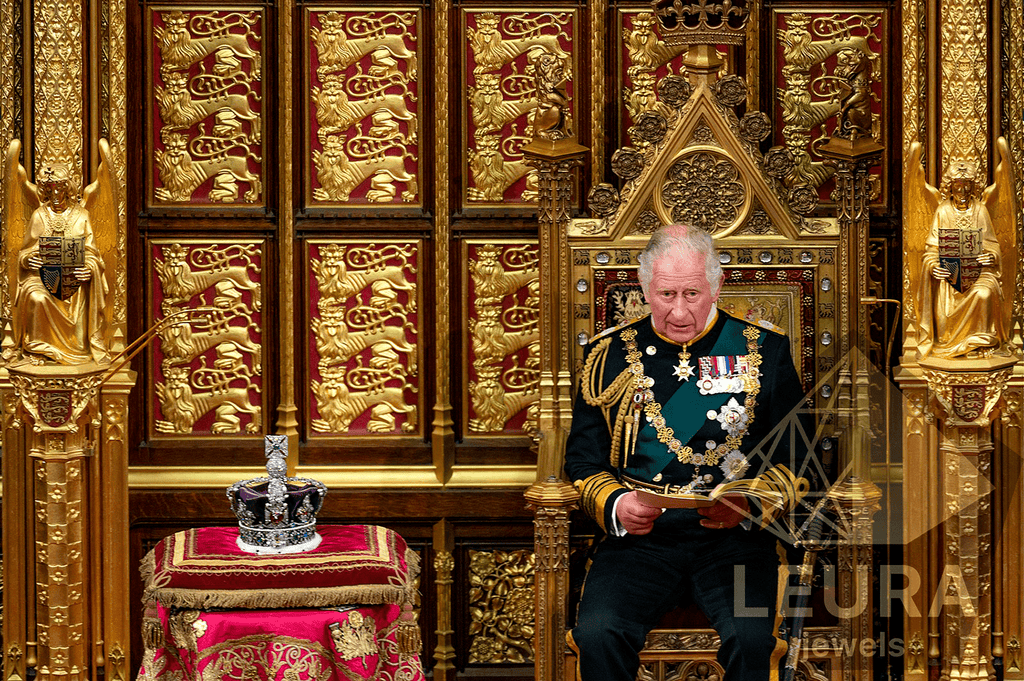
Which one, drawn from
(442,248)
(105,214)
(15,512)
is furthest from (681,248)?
(15,512)

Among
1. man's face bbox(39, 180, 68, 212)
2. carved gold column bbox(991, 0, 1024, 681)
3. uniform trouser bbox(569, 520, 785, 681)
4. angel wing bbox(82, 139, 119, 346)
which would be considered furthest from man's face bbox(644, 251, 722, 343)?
man's face bbox(39, 180, 68, 212)

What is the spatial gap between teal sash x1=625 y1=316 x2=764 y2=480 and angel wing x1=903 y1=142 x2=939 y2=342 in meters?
0.76

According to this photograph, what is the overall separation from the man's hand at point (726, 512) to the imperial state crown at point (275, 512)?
4.54ft

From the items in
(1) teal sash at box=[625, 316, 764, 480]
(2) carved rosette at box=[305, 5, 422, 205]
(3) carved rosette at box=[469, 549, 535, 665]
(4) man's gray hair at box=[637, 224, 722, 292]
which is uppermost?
(2) carved rosette at box=[305, 5, 422, 205]

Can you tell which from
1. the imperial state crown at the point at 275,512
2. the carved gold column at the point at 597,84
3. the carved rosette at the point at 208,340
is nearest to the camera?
the imperial state crown at the point at 275,512

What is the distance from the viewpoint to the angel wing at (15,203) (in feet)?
17.3

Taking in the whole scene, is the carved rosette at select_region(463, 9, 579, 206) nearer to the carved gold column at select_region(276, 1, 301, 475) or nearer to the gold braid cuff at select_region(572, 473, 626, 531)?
the carved gold column at select_region(276, 1, 301, 475)

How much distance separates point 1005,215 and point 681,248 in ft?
4.08

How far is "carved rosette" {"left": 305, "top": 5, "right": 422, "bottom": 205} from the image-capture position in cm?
575

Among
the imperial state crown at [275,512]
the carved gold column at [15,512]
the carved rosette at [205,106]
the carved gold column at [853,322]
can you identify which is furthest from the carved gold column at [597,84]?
the carved gold column at [15,512]

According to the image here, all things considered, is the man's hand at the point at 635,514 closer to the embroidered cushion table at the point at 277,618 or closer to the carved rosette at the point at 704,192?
the embroidered cushion table at the point at 277,618

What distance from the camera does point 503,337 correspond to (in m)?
5.86

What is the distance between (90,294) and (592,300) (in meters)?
1.92

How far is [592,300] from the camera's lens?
211 inches
